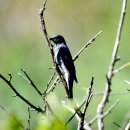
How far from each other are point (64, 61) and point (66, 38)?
48.7ft

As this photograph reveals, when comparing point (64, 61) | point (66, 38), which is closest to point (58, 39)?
point (64, 61)

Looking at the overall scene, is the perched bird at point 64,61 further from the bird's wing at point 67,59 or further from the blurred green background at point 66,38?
the blurred green background at point 66,38

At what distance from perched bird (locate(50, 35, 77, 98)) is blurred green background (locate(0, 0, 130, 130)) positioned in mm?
8244

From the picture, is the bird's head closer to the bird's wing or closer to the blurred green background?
the bird's wing

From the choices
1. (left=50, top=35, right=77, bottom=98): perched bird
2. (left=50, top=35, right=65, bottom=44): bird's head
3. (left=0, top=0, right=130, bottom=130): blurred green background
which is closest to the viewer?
(left=50, top=35, right=77, bottom=98): perched bird

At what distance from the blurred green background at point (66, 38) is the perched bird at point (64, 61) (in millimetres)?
8244

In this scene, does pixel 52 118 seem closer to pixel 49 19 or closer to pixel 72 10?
pixel 49 19

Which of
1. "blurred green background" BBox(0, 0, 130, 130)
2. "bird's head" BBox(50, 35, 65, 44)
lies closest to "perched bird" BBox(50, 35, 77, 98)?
"bird's head" BBox(50, 35, 65, 44)

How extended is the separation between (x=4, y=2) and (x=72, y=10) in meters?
2.65

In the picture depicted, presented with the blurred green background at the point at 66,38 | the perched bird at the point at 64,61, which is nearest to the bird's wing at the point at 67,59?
the perched bird at the point at 64,61

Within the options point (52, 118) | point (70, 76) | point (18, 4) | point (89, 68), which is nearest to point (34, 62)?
point (89, 68)

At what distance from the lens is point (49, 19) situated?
20.7m

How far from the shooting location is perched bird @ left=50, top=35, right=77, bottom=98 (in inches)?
114

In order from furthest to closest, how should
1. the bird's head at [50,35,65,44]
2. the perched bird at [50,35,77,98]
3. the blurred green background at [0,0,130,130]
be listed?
the blurred green background at [0,0,130,130]
the bird's head at [50,35,65,44]
the perched bird at [50,35,77,98]
